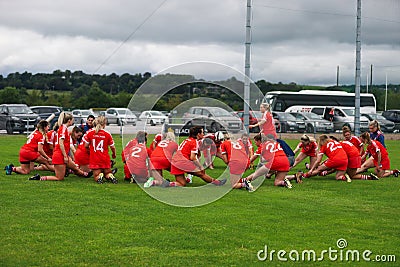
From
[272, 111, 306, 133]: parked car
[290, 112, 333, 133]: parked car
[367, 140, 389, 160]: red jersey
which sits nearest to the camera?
[367, 140, 389, 160]: red jersey

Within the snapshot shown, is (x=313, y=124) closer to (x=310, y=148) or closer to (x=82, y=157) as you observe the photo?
(x=310, y=148)

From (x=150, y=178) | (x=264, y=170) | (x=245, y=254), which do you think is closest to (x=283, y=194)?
(x=264, y=170)

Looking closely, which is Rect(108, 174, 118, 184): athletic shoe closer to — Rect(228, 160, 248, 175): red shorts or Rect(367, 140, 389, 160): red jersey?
Rect(228, 160, 248, 175): red shorts

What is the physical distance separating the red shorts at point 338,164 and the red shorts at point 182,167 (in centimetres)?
392

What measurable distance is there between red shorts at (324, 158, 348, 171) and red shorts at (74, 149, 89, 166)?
610cm

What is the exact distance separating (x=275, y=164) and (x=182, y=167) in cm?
226

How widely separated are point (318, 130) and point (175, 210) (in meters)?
27.7

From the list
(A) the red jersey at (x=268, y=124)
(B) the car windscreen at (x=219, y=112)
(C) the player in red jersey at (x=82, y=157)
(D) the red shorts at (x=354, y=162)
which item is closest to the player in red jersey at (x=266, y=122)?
(A) the red jersey at (x=268, y=124)

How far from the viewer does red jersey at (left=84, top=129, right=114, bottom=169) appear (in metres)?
13.7

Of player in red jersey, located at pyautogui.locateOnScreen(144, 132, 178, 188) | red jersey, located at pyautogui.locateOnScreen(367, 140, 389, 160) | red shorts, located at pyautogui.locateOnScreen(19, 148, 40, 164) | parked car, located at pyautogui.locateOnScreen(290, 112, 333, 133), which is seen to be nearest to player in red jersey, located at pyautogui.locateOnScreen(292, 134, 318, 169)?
red jersey, located at pyautogui.locateOnScreen(367, 140, 389, 160)

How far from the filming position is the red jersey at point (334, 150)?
14.8 meters

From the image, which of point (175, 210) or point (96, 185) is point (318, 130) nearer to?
point (96, 185)

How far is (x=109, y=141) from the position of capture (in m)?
13.7

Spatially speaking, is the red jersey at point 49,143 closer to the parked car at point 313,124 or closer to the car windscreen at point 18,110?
the parked car at point 313,124
